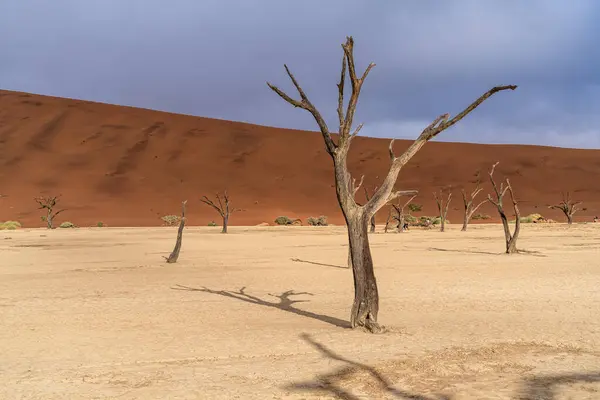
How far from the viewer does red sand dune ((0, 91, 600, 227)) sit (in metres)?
67.4

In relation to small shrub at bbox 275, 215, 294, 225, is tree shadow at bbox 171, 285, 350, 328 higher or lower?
lower

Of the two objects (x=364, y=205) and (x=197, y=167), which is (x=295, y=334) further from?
(x=197, y=167)

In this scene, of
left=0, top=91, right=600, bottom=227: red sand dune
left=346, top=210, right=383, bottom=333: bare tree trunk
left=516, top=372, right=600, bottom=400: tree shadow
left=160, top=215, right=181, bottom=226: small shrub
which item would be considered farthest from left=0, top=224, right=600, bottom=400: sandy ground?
left=0, top=91, right=600, bottom=227: red sand dune

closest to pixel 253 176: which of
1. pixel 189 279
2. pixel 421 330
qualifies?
pixel 189 279

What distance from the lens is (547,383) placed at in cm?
582

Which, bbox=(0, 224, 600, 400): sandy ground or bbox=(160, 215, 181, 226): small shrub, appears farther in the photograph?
bbox=(160, 215, 181, 226): small shrub

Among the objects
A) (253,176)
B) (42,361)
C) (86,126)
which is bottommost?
(42,361)

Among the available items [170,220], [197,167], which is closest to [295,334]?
[170,220]

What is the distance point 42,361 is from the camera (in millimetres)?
7090

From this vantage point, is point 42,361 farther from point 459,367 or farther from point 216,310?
point 459,367

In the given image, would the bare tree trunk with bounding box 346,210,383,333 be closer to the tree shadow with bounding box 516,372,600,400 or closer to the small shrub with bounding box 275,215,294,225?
the tree shadow with bounding box 516,372,600,400

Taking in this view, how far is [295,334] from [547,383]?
3672 mm

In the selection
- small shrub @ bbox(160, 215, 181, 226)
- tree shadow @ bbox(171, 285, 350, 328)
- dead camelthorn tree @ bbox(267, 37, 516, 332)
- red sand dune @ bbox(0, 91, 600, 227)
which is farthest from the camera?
red sand dune @ bbox(0, 91, 600, 227)

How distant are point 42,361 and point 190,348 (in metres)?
1.79
